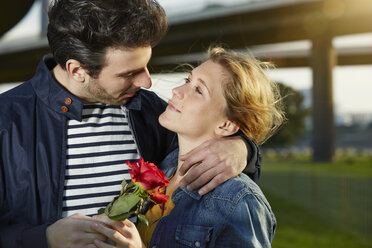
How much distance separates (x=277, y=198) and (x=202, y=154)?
14.3 m

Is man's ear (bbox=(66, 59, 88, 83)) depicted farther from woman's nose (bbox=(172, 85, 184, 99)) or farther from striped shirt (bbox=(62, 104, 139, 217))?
woman's nose (bbox=(172, 85, 184, 99))

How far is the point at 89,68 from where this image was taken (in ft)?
9.52

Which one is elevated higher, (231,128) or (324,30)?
(231,128)

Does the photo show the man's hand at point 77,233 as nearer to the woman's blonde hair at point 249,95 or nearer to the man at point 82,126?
the man at point 82,126

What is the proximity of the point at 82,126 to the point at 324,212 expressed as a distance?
1209cm

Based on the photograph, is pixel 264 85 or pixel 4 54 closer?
pixel 264 85

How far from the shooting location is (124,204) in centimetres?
203

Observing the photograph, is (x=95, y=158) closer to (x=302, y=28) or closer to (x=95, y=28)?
(x=95, y=28)

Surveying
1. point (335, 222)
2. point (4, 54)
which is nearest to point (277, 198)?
point (335, 222)

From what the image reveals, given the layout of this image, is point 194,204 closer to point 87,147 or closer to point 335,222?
point 87,147

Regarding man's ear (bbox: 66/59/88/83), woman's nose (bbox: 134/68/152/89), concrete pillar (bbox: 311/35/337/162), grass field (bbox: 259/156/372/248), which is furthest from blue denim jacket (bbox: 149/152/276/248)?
concrete pillar (bbox: 311/35/337/162)

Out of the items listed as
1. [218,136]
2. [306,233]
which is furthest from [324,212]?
[218,136]

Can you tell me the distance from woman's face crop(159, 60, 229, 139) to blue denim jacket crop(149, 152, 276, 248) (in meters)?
0.35

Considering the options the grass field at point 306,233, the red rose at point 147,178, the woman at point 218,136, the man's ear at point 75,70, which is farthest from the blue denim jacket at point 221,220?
the grass field at point 306,233
